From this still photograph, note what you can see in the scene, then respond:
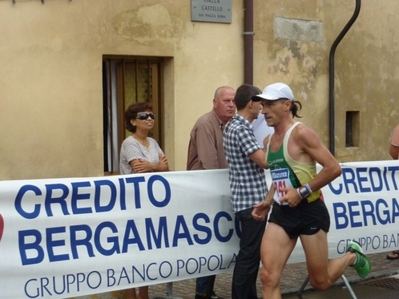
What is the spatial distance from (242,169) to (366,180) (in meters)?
2.03

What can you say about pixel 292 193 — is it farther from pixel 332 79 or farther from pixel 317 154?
pixel 332 79

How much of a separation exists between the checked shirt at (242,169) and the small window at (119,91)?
4748mm

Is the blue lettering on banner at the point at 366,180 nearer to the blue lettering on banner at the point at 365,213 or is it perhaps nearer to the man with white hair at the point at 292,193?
the blue lettering on banner at the point at 365,213

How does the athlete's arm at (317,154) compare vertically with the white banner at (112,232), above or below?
above

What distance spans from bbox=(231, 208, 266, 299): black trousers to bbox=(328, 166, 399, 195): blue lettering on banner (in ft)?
4.66

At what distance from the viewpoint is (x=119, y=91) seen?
1209 centimetres

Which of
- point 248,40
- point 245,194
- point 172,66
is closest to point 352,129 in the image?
point 248,40

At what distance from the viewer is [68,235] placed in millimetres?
6758

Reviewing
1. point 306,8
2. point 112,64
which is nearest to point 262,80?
point 306,8

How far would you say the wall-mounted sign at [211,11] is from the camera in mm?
12391

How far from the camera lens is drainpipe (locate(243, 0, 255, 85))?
1305cm

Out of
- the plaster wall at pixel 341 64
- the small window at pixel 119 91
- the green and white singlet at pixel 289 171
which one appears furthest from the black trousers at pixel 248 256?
the plaster wall at pixel 341 64

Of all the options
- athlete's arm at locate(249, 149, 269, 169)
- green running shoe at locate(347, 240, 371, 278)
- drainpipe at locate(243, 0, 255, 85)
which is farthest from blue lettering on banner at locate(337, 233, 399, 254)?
drainpipe at locate(243, 0, 255, 85)

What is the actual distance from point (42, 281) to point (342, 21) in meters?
9.36
